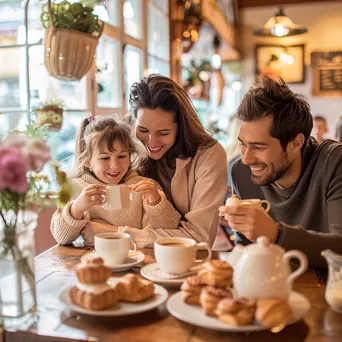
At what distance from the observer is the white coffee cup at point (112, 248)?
4.99 feet

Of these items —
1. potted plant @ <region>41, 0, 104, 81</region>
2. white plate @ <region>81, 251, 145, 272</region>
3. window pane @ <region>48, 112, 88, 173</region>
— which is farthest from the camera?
window pane @ <region>48, 112, 88, 173</region>

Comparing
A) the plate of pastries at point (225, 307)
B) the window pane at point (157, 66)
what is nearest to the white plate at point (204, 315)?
the plate of pastries at point (225, 307)

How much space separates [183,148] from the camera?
7.19ft

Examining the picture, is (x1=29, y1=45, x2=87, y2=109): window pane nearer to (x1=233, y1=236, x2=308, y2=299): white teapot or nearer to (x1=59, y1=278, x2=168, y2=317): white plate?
(x1=59, y1=278, x2=168, y2=317): white plate

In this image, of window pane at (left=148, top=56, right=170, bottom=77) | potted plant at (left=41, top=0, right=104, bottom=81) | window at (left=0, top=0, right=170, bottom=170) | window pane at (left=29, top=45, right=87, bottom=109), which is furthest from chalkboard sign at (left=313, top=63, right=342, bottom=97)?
potted plant at (left=41, top=0, right=104, bottom=81)

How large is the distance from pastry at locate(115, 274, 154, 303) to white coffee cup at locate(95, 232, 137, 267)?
0.24m

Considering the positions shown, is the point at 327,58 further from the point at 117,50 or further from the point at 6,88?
the point at 6,88

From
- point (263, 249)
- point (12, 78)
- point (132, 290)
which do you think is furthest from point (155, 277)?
point (12, 78)

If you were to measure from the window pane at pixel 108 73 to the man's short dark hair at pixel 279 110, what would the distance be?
7.10 ft

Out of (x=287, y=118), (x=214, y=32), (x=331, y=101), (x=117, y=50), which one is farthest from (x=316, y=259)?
(x=331, y=101)

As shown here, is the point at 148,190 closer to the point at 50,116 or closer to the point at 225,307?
the point at 225,307

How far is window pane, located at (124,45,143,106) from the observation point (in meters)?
4.54

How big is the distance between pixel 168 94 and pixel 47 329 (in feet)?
3.99

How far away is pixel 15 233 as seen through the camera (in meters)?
1.20
